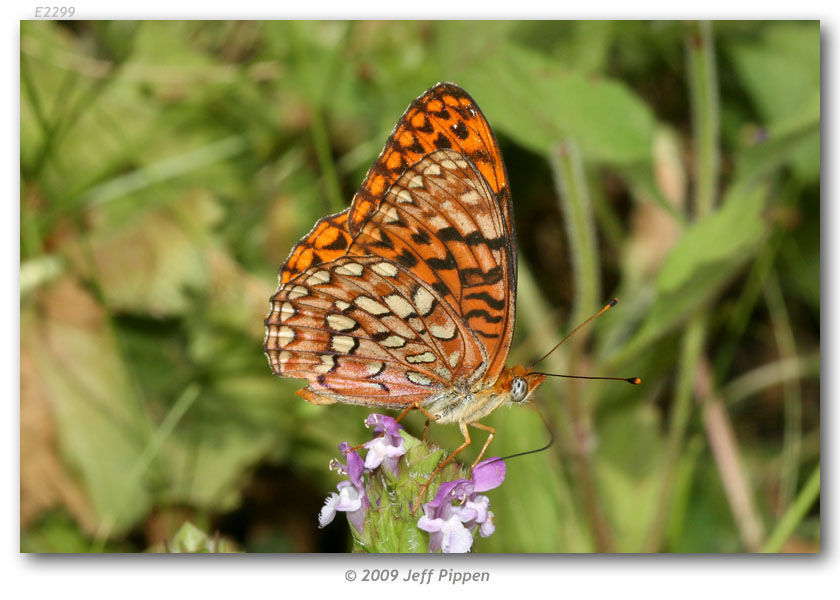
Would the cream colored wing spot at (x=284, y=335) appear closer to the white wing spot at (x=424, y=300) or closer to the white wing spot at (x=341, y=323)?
the white wing spot at (x=341, y=323)

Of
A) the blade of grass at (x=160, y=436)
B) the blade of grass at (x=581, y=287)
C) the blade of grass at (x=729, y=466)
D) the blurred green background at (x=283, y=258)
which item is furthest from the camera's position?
the blade of grass at (x=729, y=466)

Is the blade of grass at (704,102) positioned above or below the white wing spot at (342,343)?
above

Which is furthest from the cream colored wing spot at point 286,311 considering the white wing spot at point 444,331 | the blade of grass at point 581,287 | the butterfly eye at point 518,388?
the blade of grass at point 581,287

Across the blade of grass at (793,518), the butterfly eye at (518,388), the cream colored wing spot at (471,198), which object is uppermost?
the cream colored wing spot at (471,198)

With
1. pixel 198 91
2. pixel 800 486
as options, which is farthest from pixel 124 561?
pixel 800 486

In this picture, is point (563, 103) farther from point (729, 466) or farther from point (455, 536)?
point (455, 536)

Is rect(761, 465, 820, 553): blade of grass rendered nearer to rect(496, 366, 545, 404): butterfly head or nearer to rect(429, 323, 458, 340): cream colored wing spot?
rect(496, 366, 545, 404): butterfly head

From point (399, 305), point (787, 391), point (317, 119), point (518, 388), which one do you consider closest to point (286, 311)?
point (399, 305)

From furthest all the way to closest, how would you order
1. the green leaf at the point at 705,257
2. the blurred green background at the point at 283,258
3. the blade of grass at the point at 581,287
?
the blurred green background at the point at 283,258 < the blade of grass at the point at 581,287 < the green leaf at the point at 705,257
